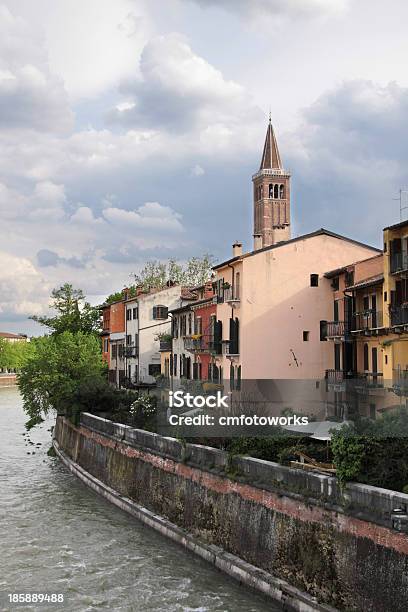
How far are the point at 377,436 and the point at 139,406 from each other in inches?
599

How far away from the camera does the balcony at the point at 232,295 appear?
37.0 m

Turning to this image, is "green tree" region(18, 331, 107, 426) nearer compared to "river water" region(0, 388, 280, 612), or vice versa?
"river water" region(0, 388, 280, 612)

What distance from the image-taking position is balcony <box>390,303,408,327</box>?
27.2m

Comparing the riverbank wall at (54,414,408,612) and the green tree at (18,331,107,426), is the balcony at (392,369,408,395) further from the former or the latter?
the green tree at (18,331,107,426)

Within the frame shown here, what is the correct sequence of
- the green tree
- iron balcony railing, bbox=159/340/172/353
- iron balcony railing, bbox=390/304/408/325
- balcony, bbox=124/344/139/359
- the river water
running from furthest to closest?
1. balcony, bbox=124/344/139/359
2. iron balcony railing, bbox=159/340/172/353
3. the green tree
4. iron balcony railing, bbox=390/304/408/325
5. the river water

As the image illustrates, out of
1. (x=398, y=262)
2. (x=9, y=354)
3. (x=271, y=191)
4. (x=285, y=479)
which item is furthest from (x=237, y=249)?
(x=9, y=354)

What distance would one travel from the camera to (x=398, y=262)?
90.8ft

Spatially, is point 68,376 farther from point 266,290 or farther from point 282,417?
point 282,417

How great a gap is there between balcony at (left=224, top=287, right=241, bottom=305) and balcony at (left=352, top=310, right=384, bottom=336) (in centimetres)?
630

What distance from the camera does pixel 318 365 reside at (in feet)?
121

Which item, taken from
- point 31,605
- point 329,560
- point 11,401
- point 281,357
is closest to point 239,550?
point 329,560

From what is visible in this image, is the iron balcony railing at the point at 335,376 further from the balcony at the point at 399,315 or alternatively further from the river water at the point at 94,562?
the river water at the point at 94,562

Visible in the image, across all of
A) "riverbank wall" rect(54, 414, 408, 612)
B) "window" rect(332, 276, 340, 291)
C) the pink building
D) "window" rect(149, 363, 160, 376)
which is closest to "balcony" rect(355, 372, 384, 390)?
the pink building

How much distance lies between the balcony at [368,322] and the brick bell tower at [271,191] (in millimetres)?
62400
